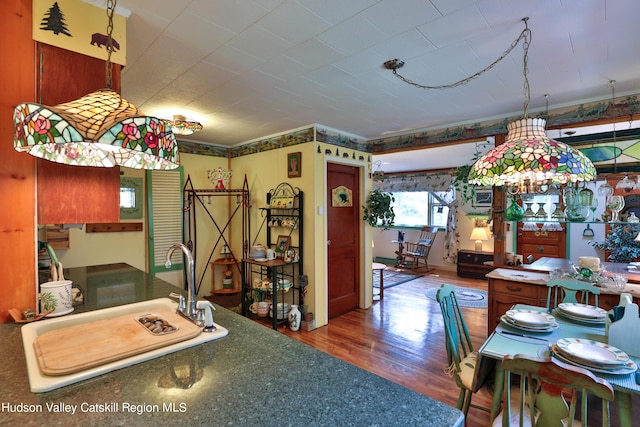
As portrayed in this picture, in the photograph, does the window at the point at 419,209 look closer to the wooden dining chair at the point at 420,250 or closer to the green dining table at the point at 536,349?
the wooden dining chair at the point at 420,250

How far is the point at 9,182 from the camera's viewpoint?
1.22 metres

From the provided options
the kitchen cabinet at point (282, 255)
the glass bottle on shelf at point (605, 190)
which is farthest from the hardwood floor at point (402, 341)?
the glass bottle on shelf at point (605, 190)

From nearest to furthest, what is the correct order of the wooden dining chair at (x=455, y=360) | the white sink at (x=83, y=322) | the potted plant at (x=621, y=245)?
1. the white sink at (x=83, y=322)
2. the wooden dining chair at (x=455, y=360)
3. the potted plant at (x=621, y=245)

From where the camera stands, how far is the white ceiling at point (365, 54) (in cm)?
151

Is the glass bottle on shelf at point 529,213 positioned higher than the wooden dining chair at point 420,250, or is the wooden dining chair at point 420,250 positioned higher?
the glass bottle on shelf at point 529,213

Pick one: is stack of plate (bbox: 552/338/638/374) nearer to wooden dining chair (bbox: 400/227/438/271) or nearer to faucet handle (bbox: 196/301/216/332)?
faucet handle (bbox: 196/301/216/332)

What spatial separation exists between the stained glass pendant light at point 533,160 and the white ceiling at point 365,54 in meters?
0.28

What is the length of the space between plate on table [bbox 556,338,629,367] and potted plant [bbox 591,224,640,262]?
4.03m

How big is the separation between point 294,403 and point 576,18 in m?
2.15

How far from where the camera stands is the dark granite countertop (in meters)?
0.76

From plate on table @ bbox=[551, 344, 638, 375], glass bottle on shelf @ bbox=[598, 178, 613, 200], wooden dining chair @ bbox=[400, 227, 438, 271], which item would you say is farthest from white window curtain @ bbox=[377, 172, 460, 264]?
plate on table @ bbox=[551, 344, 638, 375]

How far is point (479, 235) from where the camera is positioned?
6.34 metres

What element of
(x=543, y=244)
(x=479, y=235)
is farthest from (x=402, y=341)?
(x=479, y=235)

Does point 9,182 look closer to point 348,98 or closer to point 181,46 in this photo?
point 181,46
